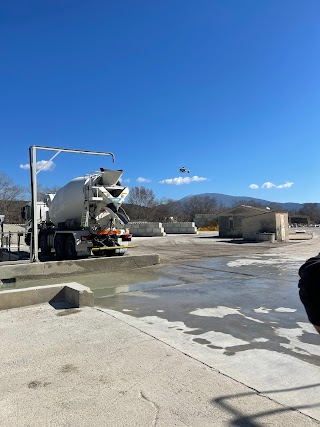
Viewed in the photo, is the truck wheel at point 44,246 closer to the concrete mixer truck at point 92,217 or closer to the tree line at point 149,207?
the concrete mixer truck at point 92,217

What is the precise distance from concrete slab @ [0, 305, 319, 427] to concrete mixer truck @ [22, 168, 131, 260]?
8.69m

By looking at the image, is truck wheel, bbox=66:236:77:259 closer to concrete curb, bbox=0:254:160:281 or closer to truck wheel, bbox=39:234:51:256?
concrete curb, bbox=0:254:160:281

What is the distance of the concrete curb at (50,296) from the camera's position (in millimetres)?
6949

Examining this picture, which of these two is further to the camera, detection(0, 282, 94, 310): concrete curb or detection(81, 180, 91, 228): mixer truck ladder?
detection(81, 180, 91, 228): mixer truck ladder

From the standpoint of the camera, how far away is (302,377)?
378 cm

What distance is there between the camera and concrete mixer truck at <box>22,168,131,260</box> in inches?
544

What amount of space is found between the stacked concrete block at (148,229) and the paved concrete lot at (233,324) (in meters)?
26.7

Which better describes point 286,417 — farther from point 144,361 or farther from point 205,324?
point 205,324

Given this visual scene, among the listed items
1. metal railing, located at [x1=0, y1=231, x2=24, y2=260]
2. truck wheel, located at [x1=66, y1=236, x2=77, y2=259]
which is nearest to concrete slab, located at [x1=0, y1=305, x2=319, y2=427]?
truck wheel, located at [x1=66, y1=236, x2=77, y2=259]

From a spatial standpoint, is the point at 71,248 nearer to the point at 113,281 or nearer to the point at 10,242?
the point at 113,281

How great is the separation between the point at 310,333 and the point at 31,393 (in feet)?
13.0

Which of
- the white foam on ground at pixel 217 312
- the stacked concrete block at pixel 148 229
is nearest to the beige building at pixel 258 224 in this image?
the stacked concrete block at pixel 148 229

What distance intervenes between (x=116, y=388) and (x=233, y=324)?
286cm

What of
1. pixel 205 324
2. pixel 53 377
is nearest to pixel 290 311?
pixel 205 324
